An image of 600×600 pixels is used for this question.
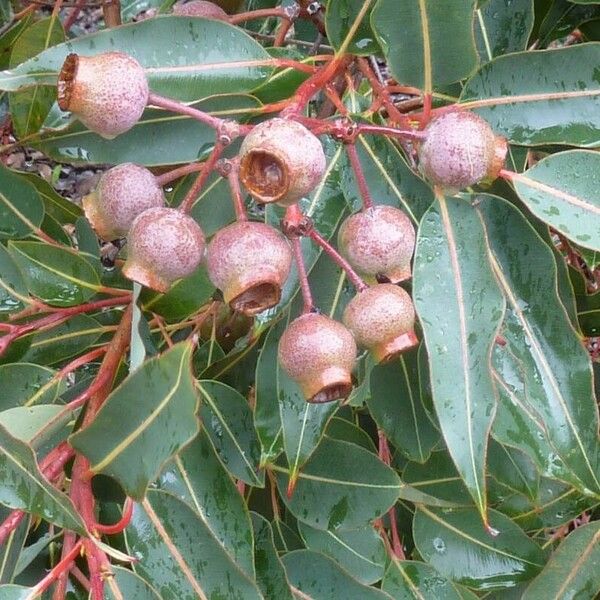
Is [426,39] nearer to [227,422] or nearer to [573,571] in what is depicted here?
[227,422]

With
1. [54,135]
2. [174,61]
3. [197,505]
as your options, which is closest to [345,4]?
[174,61]

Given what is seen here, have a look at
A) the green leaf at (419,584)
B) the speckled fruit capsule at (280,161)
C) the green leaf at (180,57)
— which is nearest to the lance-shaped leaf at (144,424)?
the speckled fruit capsule at (280,161)

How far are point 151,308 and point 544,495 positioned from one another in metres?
0.76

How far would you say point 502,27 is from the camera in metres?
1.09

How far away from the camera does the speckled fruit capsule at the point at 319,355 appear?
0.78 m

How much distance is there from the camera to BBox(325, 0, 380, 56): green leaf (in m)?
0.93

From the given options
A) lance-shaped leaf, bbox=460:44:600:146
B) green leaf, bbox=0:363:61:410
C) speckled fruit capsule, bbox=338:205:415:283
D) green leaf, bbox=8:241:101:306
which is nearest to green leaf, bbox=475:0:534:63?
lance-shaped leaf, bbox=460:44:600:146

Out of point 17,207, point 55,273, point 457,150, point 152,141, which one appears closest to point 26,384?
point 55,273

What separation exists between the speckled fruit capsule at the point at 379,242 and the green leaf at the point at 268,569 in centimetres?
48

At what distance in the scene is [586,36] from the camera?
3.87ft

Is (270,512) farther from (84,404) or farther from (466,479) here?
(466,479)

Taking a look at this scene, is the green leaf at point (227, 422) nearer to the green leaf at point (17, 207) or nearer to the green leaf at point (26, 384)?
the green leaf at point (26, 384)

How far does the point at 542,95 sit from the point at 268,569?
2.30ft

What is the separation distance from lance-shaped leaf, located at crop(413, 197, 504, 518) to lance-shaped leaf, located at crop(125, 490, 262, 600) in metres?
0.31
